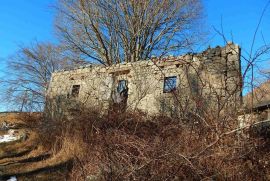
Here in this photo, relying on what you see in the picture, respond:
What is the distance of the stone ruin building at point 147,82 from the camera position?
9867 millimetres

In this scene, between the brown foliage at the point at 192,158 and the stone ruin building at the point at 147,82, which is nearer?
the brown foliage at the point at 192,158

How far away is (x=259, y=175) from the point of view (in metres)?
3.81

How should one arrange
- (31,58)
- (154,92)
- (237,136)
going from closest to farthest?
(237,136)
(154,92)
(31,58)

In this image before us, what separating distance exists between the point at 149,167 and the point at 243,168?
1.29 meters

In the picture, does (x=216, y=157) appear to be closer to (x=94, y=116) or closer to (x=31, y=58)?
(x=94, y=116)

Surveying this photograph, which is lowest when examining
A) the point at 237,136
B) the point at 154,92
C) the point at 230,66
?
the point at 237,136

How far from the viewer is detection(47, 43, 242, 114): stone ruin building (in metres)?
9.87

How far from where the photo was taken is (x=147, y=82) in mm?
11281

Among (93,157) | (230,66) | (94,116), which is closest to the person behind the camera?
(93,157)

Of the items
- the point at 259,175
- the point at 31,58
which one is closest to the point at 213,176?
the point at 259,175

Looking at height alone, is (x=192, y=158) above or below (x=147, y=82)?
below

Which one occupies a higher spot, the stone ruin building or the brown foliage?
the stone ruin building

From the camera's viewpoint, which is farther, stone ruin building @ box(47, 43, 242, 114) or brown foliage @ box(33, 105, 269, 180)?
stone ruin building @ box(47, 43, 242, 114)

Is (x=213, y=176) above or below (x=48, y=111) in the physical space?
below
